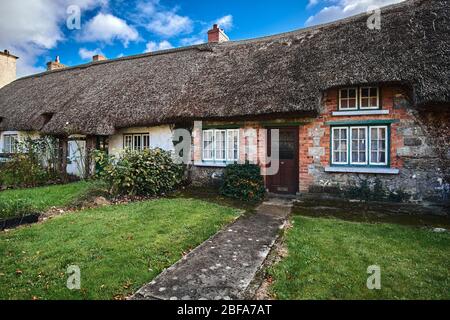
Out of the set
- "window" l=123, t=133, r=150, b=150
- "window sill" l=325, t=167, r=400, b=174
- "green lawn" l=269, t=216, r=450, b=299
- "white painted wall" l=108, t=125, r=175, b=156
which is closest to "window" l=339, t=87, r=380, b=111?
"window sill" l=325, t=167, r=400, b=174

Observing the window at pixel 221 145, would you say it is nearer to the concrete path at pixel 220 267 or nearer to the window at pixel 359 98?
the window at pixel 359 98

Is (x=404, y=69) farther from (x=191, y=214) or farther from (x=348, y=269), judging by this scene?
(x=191, y=214)

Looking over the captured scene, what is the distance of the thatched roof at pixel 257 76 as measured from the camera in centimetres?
757

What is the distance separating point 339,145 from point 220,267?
6098mm

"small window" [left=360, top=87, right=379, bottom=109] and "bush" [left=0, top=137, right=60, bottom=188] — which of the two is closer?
"small window" [left=360, top=87, right=379, bottom=109]

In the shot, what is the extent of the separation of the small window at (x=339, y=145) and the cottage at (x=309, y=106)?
3 cm

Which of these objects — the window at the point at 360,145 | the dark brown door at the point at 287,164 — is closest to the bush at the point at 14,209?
the dark brown door at the point at 287,164

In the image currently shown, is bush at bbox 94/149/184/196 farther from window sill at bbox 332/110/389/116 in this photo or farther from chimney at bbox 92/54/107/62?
→ chimney at bbox 92/54/107/62

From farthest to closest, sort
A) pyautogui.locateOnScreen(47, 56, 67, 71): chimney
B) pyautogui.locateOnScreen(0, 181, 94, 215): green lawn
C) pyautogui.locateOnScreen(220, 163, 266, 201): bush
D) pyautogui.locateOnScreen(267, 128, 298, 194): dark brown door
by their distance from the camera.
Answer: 1. pyautogui.locateOnScreen(47, 56, 67, 71): chimney
2. pyautogui.locateOnScreen(267, 128, 298, 194): dark brown door
3. pyautogui.locateOnScreen(220, 163, 266, 201): bush
4. pyautogui.locateOnScreen(0, 181, 94, 215): green lawn

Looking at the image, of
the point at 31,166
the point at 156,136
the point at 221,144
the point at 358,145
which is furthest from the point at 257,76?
the point at 31,166

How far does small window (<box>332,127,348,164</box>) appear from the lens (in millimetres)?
8461

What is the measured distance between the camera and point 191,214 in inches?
267

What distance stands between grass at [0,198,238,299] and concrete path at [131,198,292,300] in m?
0.24
